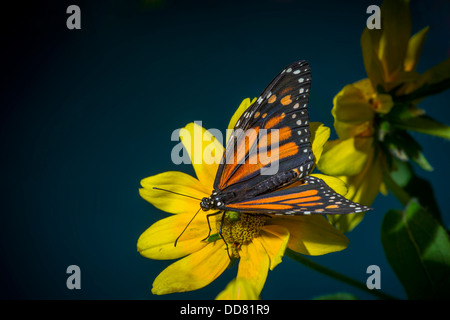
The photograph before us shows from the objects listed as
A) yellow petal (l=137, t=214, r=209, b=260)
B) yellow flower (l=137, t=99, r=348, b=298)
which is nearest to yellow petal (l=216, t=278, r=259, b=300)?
yellow flower (l=137, t=99, r=348, b=298)

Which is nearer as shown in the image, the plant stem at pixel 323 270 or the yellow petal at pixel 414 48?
the plant stem at pixel 323 270

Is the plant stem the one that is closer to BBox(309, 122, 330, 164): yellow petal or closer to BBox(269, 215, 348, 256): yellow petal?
BBox(269, 215, 348, 256): yellow petal

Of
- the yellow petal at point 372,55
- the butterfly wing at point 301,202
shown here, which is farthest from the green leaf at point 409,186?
the butterfly wing at point 301,202

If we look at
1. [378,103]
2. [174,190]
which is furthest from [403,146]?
[174,190]

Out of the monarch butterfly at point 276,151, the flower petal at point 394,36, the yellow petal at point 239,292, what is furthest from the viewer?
the flower petal at point 394,36

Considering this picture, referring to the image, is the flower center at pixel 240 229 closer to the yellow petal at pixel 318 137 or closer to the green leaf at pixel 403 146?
the yellow petal at pixel 318 137

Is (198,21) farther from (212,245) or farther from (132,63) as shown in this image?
(212,245)

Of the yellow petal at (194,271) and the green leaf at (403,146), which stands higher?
the green leaf at (403,146)

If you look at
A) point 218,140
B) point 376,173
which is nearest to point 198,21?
point 218,140
